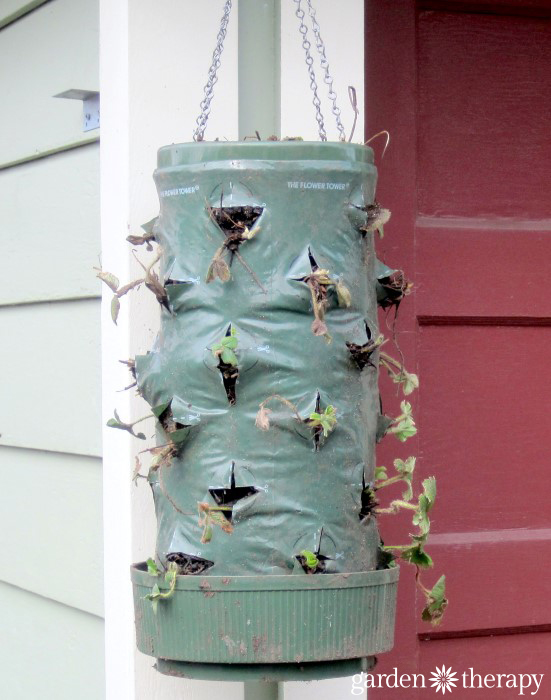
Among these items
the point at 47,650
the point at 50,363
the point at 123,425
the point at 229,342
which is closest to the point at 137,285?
the point at 123,425

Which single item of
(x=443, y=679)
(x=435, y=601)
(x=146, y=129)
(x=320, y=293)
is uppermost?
(x=146, y=129)

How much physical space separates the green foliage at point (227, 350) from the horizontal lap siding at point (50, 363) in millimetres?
702

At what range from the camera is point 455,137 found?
2.63m

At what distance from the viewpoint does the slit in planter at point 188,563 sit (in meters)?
1.87

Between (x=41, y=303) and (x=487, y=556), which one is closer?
(x=487, y=556)

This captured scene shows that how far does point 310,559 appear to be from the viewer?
6.02 ft

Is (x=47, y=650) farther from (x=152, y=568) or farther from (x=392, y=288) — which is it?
(x=392, y=288)

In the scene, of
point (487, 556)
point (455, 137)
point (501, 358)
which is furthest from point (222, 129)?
point (487, 556)

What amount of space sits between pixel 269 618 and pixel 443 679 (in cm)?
89

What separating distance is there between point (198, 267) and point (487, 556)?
1.07 m

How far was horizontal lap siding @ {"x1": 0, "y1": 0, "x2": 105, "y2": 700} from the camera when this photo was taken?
8.35 ft

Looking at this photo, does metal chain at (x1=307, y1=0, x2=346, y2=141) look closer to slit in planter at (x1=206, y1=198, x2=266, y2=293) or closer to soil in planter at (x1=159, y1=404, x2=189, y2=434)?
slit in planter at (x1=206, y1=198, x2=266, y2=293)

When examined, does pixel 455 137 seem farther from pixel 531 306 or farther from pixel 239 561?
pixel 239 561

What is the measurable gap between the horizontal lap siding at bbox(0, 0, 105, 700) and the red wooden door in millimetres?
616
